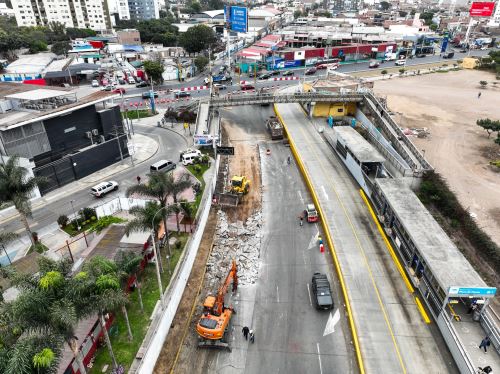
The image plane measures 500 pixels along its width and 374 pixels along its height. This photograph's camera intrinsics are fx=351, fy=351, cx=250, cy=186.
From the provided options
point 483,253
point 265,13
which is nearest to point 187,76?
point 483,253

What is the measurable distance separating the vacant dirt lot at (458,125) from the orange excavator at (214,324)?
1207 inches

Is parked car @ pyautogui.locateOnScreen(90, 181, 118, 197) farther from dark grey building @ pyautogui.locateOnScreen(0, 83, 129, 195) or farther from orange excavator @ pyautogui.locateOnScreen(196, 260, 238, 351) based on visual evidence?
orange excavator @ pyautogui.locateOnScreen(196, 260, 238, 351)

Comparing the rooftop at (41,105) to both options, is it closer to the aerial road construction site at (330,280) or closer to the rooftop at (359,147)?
the aerial road construction site at (330,280)

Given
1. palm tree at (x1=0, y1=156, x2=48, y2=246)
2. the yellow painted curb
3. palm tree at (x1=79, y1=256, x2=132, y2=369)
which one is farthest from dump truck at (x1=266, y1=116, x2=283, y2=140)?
palm tree at (x1=79, y1=256, x2=132, y2=369)

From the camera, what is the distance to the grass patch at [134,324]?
2438 centimetres

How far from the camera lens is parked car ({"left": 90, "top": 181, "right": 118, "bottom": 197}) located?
44562mm

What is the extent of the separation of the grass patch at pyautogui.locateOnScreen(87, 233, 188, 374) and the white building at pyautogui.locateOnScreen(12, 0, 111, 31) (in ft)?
592

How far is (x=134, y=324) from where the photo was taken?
2705 cm

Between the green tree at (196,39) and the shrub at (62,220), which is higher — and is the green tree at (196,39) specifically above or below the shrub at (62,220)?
above

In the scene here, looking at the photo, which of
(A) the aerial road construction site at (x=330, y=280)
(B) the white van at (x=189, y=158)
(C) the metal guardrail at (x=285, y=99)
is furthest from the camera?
(C) the metal guardrail at (x=285, y=99)

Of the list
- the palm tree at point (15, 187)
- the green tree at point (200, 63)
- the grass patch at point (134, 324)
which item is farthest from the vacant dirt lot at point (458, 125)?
the green tree at point (200, 63)

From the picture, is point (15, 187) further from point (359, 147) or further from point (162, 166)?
point (359, 147)

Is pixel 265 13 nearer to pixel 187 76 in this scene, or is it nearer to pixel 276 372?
pixel 187 76

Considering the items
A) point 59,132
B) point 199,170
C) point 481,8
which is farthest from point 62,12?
point 481,8
